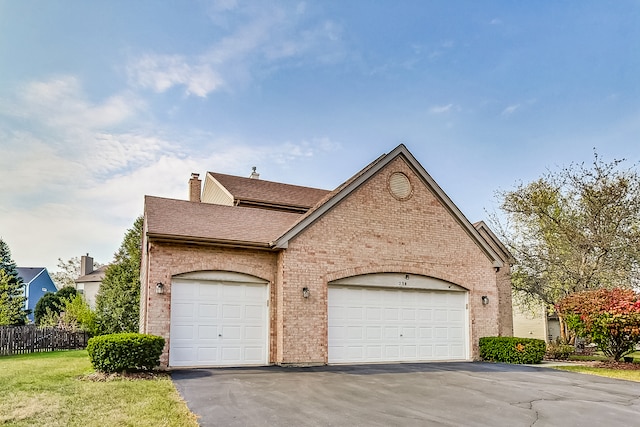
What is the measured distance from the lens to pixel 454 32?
60.0 feet

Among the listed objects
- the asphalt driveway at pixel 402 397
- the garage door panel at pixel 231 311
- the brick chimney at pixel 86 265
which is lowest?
the asphalt driveway at pixel 402 397

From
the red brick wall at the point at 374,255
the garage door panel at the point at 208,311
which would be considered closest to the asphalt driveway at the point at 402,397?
A: the red brick wall at the point at 374,255

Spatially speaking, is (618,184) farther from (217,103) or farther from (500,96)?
(217,103)

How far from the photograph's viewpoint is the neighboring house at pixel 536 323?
95.2 feet

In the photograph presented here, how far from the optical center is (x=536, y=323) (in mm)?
29891

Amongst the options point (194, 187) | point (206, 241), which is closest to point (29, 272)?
point (194, 187)

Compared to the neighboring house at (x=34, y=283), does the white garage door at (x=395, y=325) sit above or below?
below

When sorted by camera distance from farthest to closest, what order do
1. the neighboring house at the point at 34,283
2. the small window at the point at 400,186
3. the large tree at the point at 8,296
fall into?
the neighboring house at the point at 34,283, the large tree at the point at 8,296, the small window at the point at 400,186

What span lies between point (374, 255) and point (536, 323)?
17.9m

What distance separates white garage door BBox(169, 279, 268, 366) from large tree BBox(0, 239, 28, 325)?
15413mm

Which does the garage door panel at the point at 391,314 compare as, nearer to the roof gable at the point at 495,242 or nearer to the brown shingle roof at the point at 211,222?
the brown shingle roof at the point at 211,222

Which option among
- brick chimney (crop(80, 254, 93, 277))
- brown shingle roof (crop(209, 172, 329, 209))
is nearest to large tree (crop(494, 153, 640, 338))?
brown shingle roof (crop(209, 172, 329, 209))

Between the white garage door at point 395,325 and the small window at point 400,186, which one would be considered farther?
the small window at point 400,186

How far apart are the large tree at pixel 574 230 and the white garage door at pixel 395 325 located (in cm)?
922
